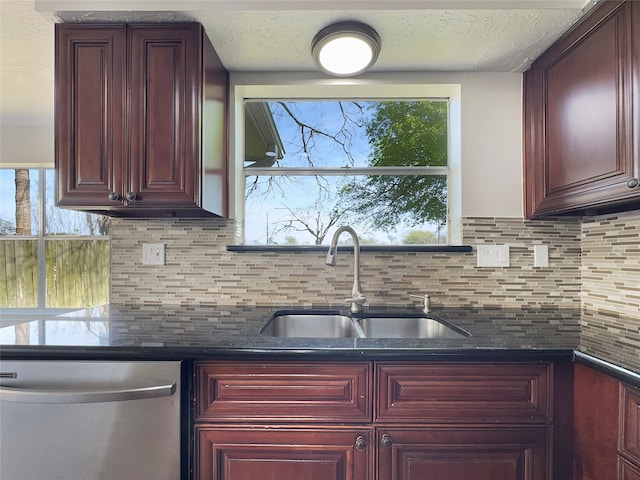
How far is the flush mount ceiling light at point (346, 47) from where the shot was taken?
1304 mm

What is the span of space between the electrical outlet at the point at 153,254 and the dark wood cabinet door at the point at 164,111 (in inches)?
16.6

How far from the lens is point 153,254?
167 cm

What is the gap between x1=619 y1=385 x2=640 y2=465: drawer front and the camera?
2.67ft

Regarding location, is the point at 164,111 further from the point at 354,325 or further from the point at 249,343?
the point at 354,325

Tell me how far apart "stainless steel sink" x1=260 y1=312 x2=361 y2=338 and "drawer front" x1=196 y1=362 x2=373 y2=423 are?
20.7 inches

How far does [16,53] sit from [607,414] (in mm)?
2759

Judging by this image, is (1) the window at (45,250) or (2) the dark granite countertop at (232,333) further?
(1) the window at (45,250)

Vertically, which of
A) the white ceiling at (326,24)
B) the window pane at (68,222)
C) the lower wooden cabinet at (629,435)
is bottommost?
the lower wooden cabinet at (629,435)

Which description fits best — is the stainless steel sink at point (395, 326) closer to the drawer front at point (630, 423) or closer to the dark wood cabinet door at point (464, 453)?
the dark wood cabinet door at point (464, 453)

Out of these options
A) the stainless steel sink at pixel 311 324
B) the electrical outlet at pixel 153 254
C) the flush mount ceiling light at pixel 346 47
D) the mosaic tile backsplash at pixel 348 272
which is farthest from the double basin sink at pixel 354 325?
the flush mount ceiling light at pixel 346 47

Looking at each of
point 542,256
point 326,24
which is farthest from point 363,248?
point 326,24

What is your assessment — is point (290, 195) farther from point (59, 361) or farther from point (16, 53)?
point (16, 53)

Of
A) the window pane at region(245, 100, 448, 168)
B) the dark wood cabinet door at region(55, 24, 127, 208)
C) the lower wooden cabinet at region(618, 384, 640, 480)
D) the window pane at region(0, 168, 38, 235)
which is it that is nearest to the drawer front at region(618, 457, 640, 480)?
the lower wooden cabinet at region(618, 384, 640, 480)

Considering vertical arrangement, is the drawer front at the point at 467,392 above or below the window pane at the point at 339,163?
below
